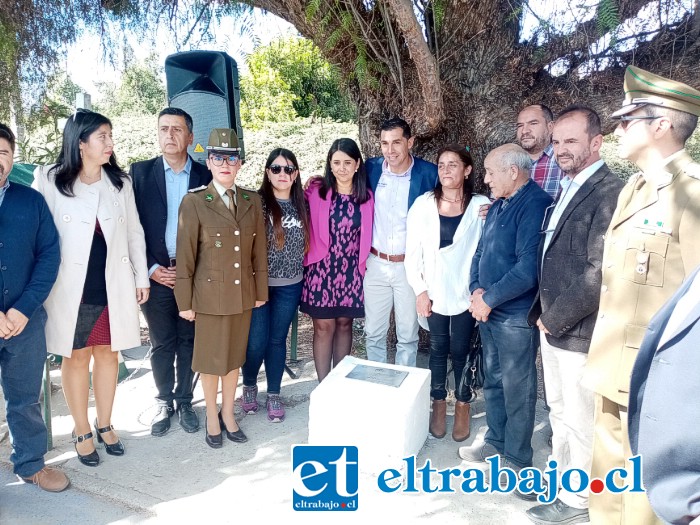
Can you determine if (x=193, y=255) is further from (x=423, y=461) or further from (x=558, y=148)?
(x=558, y=148)

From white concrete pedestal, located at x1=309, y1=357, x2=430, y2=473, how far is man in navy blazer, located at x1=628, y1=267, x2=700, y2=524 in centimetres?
208

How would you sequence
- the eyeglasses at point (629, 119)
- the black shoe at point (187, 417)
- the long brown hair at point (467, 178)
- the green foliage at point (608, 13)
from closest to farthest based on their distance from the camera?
the eyeglasses at point (629, 119)
the green foliage at point (608, 13)
the long brown hair at point (467, 178)
the black shoe at point (187, 417)

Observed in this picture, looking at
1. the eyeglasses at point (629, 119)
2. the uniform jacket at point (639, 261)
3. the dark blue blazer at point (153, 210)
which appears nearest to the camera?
the uniform jacket at point (639, 261)

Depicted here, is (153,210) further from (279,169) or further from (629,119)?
(629,119)

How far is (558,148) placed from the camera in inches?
114

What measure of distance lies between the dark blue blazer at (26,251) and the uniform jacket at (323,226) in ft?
5.41

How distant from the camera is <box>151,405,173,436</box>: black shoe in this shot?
12.7ft

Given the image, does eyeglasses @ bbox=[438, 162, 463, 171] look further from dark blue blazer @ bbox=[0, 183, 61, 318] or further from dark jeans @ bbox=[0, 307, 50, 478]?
dark jeans @ bbox=[0, 307, 50, 478]

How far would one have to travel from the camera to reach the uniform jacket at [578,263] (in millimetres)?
2672

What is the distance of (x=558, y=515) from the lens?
2.88 m

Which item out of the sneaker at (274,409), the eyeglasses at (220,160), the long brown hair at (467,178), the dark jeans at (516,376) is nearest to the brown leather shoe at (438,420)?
the dark jeans at (516,376)

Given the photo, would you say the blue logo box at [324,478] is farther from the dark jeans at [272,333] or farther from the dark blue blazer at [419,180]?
the dark blue blazer at [419,180]

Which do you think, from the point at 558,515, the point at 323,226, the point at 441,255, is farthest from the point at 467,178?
the point at 558,515

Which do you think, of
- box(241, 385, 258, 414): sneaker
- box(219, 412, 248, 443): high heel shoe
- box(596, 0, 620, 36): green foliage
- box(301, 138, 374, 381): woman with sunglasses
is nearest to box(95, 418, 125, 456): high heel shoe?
box(219, 412, 248, 443): high heel shoe
